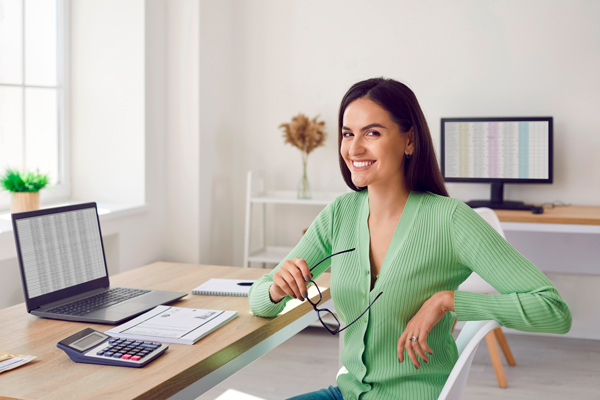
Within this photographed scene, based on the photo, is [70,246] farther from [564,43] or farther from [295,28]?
[564,43]

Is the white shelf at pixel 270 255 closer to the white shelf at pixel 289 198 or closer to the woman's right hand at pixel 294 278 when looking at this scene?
the white shelf at pixel 289 198

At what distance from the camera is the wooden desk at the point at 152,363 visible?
3.92 feet

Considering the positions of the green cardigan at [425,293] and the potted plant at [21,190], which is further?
the potted plant at [21,190]

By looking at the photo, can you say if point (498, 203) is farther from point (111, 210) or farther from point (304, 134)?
point (111, 210)

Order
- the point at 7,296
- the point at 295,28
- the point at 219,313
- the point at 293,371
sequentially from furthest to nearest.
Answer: the point at 295,28 → the point at 293,371 → the point at 7,296 → the point at 219,313

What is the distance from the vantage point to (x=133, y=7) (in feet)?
11.6

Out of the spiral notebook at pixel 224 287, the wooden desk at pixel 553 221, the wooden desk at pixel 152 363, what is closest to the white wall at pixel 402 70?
the wooden desk at pixel 553 221

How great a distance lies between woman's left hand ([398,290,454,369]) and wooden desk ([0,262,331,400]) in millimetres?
358

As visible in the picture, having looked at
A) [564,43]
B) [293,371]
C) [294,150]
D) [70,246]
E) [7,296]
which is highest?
[564,43]

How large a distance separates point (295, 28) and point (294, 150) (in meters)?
0.75

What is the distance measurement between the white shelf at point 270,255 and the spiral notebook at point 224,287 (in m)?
1.75

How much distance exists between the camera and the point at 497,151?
3.68 meters

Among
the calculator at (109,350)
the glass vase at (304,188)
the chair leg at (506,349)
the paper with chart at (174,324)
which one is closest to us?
the calculator at (109,350)

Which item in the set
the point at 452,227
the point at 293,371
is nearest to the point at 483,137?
the point at 293,371
